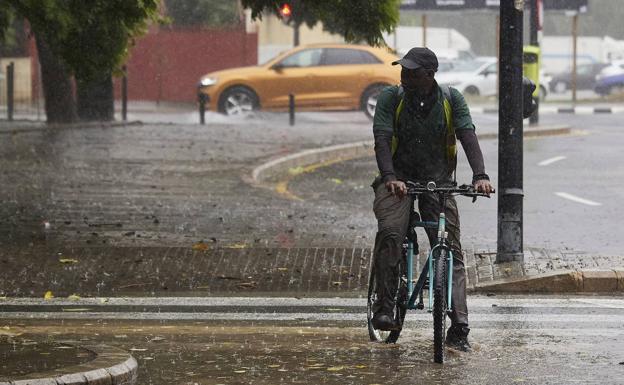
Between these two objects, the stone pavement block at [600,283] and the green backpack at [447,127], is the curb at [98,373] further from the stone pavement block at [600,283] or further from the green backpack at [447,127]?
the stone pavement block at [600,283]

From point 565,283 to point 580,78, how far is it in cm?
4938

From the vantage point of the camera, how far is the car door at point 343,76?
35.4 metres

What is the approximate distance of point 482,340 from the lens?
29.9 ft

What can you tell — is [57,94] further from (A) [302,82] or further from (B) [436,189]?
(B) [436,189]

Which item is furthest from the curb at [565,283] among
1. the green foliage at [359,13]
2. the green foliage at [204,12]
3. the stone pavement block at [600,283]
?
the green foliage at [204,12]

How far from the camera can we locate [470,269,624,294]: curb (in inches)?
460

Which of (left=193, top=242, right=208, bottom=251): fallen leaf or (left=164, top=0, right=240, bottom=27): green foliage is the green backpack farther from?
(left=164, top=0, right=240, bottom=27): green foliage

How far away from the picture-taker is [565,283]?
38.4 ft

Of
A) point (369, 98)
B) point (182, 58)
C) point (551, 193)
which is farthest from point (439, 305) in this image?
point (182, 58)

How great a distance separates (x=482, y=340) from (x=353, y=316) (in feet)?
4.61

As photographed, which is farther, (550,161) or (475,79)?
(475,79)

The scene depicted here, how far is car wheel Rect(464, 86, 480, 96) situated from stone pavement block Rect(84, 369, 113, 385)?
4314 centimetres

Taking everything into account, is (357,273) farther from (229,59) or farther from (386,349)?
(229,59)

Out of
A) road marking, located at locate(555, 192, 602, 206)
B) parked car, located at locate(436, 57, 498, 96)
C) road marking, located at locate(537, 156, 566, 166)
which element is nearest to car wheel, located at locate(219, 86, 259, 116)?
road marking, located at locate(537, 156, 566, 166)
